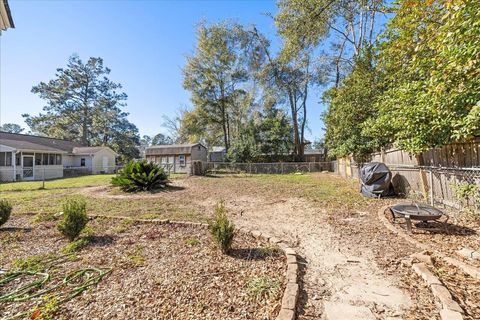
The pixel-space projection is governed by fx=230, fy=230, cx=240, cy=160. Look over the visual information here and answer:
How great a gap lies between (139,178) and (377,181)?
9183 mm

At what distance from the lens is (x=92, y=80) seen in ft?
107

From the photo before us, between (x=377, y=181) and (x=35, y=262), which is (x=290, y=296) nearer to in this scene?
(x=35, y=262)

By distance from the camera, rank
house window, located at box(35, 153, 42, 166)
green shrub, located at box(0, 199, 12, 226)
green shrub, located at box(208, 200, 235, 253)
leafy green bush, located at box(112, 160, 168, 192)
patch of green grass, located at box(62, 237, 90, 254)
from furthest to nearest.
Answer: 1. house window, located at box(35, 153, 42, 166)
2. leafy green bush, located at box(112, 160, 168, 192)
3. green shrub, located at box(0, 199, 12, 226)
4. patch of green grass, located at box(62, 237, 90, 254)
5. green shrub, located at box(208, 200, 235, 253)

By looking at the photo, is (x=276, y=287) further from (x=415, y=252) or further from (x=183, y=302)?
(x=415, y=252)

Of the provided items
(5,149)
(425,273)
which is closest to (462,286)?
(425,273)

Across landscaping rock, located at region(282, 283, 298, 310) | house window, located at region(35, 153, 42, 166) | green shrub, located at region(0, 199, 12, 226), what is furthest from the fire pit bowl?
house window, located at region(35, 153, 42, 166)

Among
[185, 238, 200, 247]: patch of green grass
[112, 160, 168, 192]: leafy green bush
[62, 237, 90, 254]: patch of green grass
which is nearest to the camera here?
[62, 237, 90, 254]: patch of green grass

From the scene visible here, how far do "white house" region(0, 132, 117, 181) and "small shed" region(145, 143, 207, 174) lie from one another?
17.5 feet

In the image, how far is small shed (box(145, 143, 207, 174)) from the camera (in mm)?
23422

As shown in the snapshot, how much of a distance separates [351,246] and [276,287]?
1.81 metres

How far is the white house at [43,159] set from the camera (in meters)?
17.0

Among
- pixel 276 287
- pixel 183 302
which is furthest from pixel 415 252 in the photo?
pixel 183 302

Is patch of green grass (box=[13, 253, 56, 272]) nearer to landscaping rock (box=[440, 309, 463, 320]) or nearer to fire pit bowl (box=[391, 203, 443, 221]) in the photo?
landscaping rock (box=[440, 309, 463, 320])

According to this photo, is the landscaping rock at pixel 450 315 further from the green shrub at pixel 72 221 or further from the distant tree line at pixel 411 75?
the green shrub at pixel 72 221
